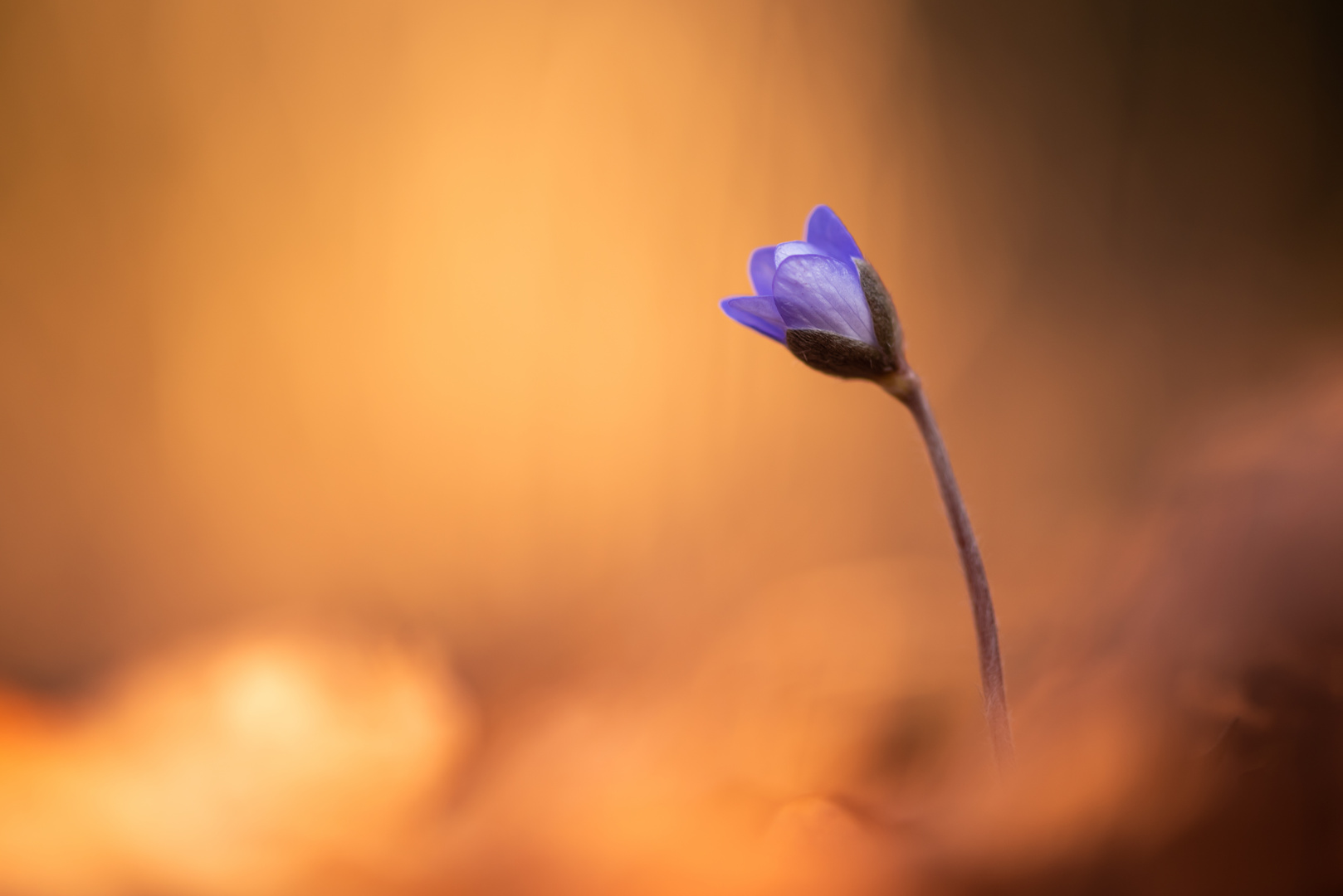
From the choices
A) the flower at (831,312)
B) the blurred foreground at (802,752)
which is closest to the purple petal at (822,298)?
the flower at (831,312)

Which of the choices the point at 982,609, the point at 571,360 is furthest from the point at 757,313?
the point at 571,360

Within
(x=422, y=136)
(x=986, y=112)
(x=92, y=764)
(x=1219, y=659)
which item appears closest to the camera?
(x=1219, y=659)

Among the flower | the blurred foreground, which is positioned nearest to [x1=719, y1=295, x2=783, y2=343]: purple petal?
the flower

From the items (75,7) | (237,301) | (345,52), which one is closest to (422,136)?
(345,52)

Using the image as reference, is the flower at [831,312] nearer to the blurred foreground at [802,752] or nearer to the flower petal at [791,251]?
the flower petal at [791,251]

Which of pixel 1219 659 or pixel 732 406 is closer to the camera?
pixel 1219 659

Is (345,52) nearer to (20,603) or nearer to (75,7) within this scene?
(75,7)
